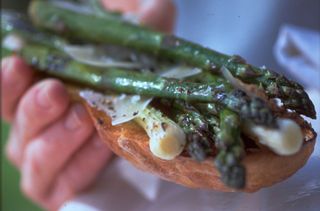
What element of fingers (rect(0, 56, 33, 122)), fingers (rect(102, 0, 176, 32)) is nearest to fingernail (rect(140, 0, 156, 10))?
fingers (rect(102, 0, 176, 32))

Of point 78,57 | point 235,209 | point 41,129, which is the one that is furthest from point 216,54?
point 41,129

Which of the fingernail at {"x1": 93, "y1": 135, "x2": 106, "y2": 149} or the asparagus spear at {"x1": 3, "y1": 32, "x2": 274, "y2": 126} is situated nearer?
the asparagus spear at {"x1": 3, "y1": 32, "x2": 274, "y2": 126}

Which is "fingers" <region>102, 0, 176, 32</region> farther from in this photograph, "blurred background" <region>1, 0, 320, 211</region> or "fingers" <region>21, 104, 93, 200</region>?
"fingers" <region>21, 104, 93, 200</region>

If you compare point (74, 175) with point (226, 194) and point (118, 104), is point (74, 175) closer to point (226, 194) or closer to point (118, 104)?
point (118, 104)

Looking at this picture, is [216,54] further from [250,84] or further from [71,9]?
[71,9]

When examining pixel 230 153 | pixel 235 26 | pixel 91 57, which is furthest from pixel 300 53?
pixel 230 153

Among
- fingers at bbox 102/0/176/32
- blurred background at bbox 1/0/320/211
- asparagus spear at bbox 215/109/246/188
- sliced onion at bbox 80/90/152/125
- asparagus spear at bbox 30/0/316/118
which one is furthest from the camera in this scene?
fingers at bbox 102/0/176/32

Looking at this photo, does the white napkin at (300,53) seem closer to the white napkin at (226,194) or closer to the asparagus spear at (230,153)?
the white napkin at (226,194)
